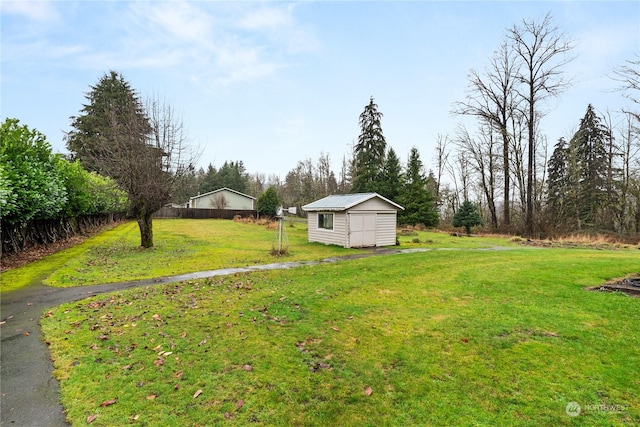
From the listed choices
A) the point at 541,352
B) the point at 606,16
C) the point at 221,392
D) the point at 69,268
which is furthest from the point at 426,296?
the point at 606,16

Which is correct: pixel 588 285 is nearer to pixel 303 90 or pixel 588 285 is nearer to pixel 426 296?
pixel 426 296

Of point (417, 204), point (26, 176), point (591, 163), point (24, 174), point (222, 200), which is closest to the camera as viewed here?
point (26, 176)

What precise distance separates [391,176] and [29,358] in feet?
112

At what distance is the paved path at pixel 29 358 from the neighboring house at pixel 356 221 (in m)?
10.4

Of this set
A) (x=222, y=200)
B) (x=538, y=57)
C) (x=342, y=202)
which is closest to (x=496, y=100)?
(x=538, y=57)

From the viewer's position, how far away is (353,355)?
14.2ft

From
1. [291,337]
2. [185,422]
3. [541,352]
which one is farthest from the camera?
[291,337]

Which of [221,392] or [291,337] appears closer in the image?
[221,392]

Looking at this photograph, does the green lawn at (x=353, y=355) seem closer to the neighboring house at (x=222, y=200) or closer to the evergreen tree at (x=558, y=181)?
the evergreen tree at (x=558, y=181)

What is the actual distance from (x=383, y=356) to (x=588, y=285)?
6.34 m

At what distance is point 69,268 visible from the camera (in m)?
10.3

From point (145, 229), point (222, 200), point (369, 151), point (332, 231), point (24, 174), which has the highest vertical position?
point (369, 151)

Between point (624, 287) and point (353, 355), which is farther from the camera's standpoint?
point (624, 287)

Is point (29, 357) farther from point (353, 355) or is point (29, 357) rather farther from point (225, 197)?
point (225, 197)
